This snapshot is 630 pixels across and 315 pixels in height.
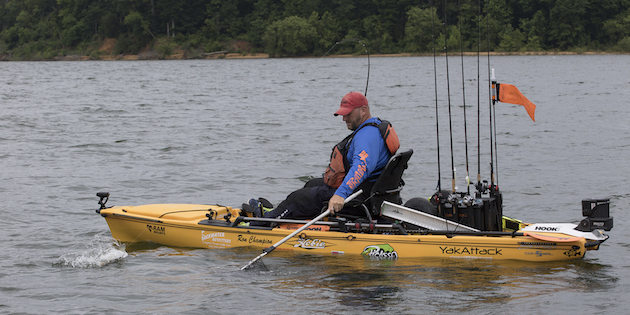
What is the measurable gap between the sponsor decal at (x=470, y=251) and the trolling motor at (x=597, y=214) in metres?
0.86

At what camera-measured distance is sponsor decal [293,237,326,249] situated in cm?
667

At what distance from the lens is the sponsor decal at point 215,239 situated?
709 cm

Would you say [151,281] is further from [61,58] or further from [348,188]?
[61,58]

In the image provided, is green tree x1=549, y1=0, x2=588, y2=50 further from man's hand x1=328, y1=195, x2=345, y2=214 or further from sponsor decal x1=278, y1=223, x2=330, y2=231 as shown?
man's hand x1=328, y1=195, x2=345, y2=214

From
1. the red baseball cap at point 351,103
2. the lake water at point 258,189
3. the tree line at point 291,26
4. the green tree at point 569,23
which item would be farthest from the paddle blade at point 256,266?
the green tree at point 569,23

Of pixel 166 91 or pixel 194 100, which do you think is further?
pixel 166 91

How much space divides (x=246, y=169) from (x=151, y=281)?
6673 mm

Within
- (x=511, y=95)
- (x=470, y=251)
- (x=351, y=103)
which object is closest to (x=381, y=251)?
(x=470, y=251)

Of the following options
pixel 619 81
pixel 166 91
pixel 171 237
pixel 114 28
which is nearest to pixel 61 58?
pixel 114 28

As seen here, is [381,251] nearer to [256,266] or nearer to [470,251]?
[470,251]

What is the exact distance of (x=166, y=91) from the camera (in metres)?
32.2

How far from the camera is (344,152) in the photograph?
20.8 ft

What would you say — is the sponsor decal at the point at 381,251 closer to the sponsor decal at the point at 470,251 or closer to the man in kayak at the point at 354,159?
the man in kayak at the point at 354,159

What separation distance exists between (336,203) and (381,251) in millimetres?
794
